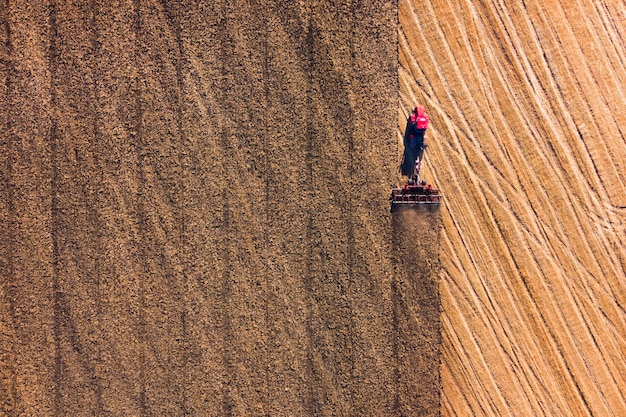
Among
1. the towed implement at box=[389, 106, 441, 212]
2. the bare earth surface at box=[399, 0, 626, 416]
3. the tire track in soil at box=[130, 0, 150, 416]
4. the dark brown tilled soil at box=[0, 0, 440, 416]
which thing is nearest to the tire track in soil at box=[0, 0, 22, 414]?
the dark brown tilled soil at box=[0, 0, 440, 416]

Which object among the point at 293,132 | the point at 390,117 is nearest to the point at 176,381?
the point at 293,132

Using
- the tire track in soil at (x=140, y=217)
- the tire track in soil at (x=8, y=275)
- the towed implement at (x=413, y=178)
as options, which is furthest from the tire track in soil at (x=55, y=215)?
the towed implement at (x=413, y=178)


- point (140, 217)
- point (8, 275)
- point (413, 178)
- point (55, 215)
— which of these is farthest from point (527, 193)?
point (8, 275)

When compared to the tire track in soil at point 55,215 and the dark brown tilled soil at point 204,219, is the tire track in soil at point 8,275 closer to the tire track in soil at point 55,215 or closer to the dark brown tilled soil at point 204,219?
the dark brown tilled soil at point 204,219

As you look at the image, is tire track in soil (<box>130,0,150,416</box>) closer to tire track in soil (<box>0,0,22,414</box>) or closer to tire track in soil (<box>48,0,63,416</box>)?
tire track in soil (<box>48,0,63,416</box>)

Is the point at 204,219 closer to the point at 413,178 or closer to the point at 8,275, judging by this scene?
the point at 8,275
